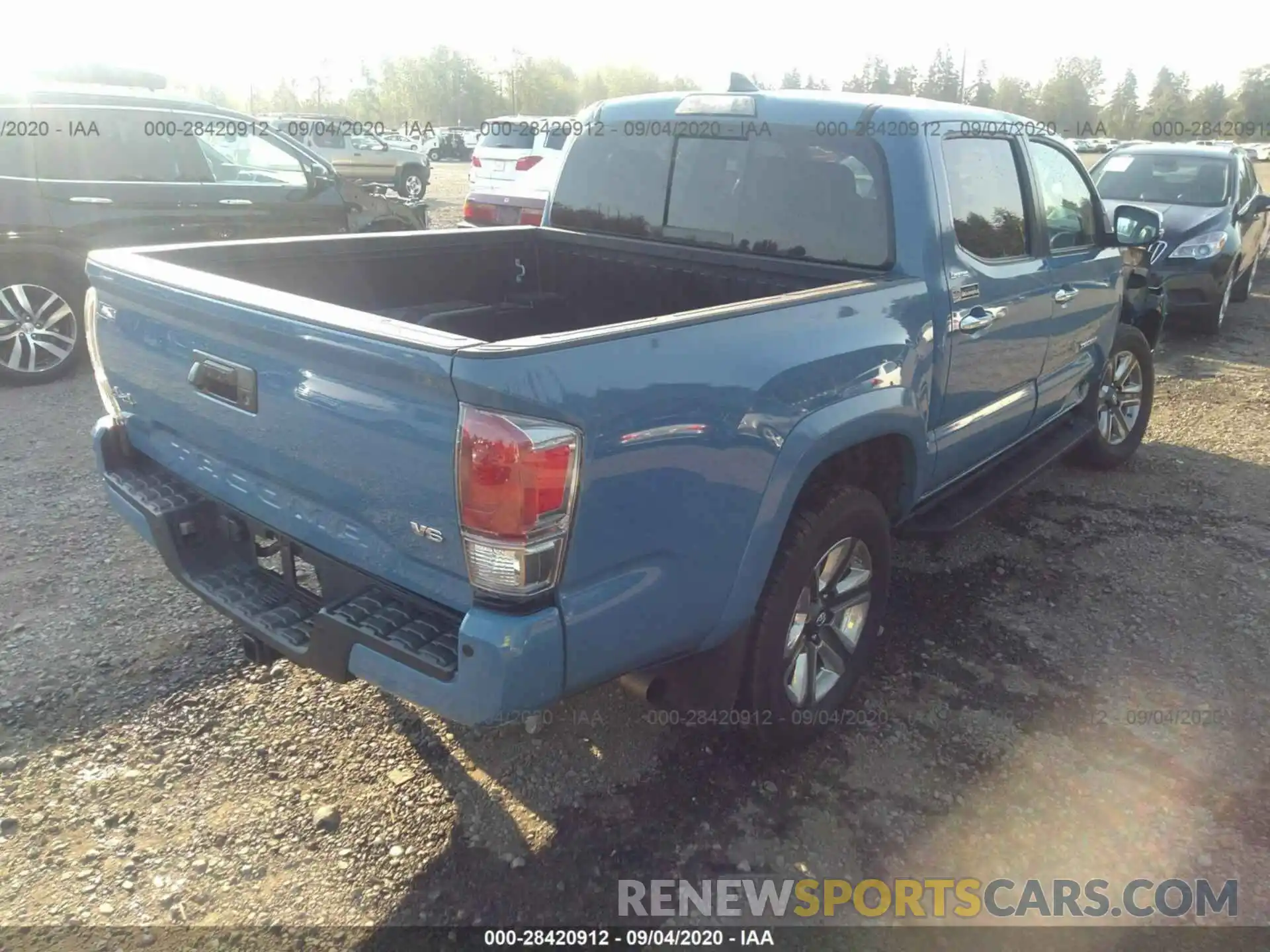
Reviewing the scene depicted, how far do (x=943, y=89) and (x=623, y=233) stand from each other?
63.9m

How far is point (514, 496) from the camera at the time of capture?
1926 mm

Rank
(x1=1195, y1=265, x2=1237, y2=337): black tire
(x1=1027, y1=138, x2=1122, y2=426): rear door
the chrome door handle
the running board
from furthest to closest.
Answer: (x1=1195, y1=265, x2=1237, y2=337): black tire, (x1=1027, y1=138, x2=1122, y2=426): rear door, the running board, the chrome door handle

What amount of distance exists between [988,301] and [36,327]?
6081mm

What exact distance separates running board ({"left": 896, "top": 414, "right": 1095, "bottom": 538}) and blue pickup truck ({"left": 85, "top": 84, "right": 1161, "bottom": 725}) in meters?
0.02

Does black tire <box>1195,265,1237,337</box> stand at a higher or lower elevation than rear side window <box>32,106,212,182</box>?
lower

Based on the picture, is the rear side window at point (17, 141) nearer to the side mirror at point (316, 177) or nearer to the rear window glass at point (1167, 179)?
the side mirror at point (316, 177)

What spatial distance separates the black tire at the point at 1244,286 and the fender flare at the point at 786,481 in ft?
32.5

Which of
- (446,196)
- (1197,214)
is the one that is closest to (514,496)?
(1197,214)

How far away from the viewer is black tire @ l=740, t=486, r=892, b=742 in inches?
105

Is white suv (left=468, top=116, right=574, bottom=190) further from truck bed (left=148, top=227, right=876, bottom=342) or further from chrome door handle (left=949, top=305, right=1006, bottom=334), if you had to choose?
chrome door handle (left=949, top=305, right=1006, bottom=334)

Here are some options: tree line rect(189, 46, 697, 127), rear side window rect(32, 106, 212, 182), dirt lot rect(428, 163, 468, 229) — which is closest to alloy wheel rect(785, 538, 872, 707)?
rear side window rect(32, 106, 212, 182)

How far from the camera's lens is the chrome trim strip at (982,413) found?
342cm

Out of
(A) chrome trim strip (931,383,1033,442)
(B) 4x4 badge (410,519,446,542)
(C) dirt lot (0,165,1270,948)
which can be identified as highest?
(B) 4x4 badge (410,519,446,542)

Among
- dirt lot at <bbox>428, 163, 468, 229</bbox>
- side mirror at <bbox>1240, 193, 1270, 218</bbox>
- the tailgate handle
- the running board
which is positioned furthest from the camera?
dirt lot at <bbox>428, 163, 468, 229</bbox>
